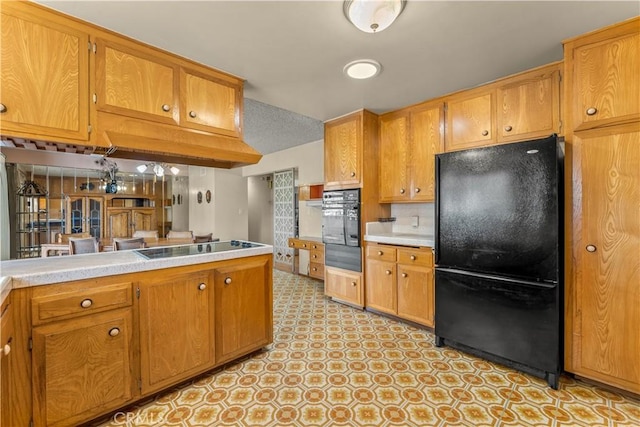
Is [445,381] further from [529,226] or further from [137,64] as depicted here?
[137,64]

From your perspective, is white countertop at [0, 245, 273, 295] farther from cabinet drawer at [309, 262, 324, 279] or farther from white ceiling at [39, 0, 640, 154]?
cabinet drawer at [309, 262, 324, 279]

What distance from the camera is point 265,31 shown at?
5.87 feet

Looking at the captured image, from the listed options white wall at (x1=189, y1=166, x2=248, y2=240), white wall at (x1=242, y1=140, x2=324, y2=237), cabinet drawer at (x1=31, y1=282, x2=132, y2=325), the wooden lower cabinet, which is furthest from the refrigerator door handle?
white wall at (x1=189, y1=166, x2=248, y2=240)

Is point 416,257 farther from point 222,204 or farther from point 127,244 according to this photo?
point 222,204

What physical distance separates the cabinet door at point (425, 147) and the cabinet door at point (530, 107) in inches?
22.1

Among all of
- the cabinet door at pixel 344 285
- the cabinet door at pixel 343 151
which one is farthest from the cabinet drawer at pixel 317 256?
the cabinet door at pixel 343 151

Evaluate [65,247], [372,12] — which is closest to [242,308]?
[372,12]

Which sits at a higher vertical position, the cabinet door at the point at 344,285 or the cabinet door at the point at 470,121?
the cabinet door at the point at 470,121

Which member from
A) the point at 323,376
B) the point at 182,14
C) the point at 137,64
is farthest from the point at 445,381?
the point at 137,64

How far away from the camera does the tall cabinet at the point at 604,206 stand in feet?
5.61

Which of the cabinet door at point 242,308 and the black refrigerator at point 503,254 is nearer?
the black refrigerator at point 503,254

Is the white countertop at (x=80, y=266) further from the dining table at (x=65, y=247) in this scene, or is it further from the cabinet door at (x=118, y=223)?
the cabinet door at (x=118, y=223)

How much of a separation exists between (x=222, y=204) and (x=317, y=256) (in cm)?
345

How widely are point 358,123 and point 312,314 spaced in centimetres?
235
